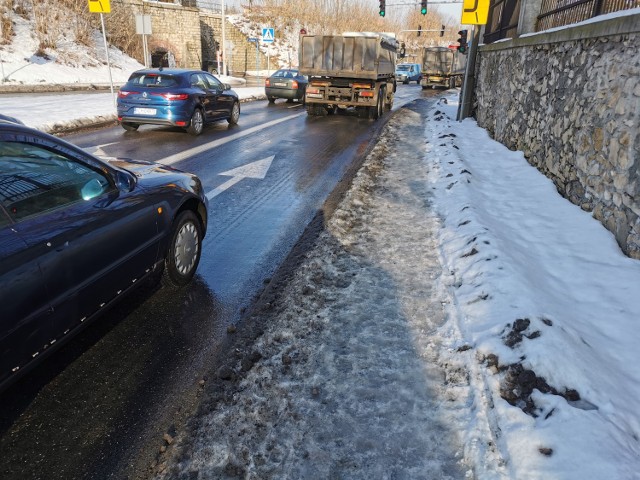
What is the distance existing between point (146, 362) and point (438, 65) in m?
38.7

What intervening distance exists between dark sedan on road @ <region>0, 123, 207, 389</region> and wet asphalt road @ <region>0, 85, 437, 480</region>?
1.25 ft

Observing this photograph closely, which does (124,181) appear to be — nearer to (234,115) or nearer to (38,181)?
(38,181)

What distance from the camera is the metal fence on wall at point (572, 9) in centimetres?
579

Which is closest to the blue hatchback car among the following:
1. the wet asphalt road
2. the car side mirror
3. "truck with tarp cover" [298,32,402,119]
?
the wet asphalt road

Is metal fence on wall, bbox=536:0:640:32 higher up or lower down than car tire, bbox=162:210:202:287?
higher up

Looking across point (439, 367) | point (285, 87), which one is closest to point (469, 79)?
point (285, 87)

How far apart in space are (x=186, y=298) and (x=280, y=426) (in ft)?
5.90

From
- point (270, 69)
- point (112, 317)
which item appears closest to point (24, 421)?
point (112, 317)

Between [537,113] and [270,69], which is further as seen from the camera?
[270,69]

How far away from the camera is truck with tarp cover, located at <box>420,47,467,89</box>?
3644 cm

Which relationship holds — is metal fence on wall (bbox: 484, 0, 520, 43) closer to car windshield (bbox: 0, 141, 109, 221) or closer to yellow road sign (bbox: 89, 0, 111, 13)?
car windshield (bbox: 0, 141, 109, 221)

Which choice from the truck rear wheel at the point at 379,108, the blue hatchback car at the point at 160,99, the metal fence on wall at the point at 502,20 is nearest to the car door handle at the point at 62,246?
the blue hatchback car at the point at 160,99

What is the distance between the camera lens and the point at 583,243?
195 inches

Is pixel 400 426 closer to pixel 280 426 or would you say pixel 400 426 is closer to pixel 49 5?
pixel 280 426
